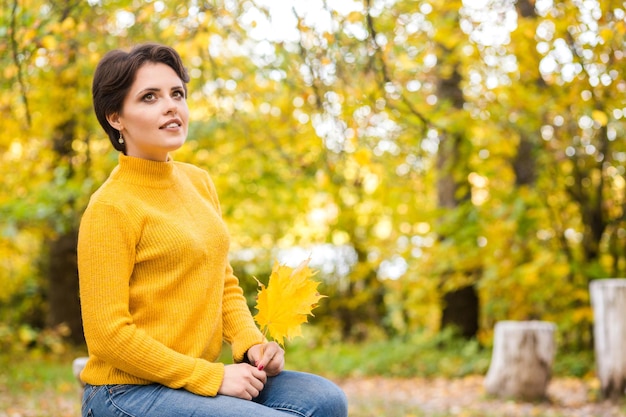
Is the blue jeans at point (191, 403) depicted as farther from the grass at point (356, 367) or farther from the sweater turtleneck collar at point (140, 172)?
the grass at point (356, 367)

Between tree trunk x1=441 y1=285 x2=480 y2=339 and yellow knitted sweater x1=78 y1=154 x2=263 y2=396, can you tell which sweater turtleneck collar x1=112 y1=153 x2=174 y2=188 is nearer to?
yellow knitted sweater x1=78 y1=154 x2=263 y2=396

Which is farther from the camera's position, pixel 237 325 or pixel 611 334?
pixel 611 334

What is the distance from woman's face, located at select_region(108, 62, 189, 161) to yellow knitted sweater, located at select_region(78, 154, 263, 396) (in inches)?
2.7

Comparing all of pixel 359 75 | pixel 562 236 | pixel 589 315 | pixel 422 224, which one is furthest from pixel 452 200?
pixel 359 75

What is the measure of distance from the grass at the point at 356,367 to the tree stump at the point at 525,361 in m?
0.76

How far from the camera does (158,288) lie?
211cm

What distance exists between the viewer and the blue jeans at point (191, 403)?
1998 millimetres

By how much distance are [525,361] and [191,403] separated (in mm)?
5517

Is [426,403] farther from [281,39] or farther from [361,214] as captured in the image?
[361,214]

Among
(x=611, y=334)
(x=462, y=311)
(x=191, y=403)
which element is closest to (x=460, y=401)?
(x=611, y=334)

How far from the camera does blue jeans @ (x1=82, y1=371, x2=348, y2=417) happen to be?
1998mm

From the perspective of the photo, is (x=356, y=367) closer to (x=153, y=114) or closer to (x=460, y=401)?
(x=460, y=401)

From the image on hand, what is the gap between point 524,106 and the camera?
7.53 m

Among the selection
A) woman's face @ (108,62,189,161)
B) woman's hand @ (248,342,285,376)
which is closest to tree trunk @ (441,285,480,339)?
woman's hand @ (248,342,285,376)
